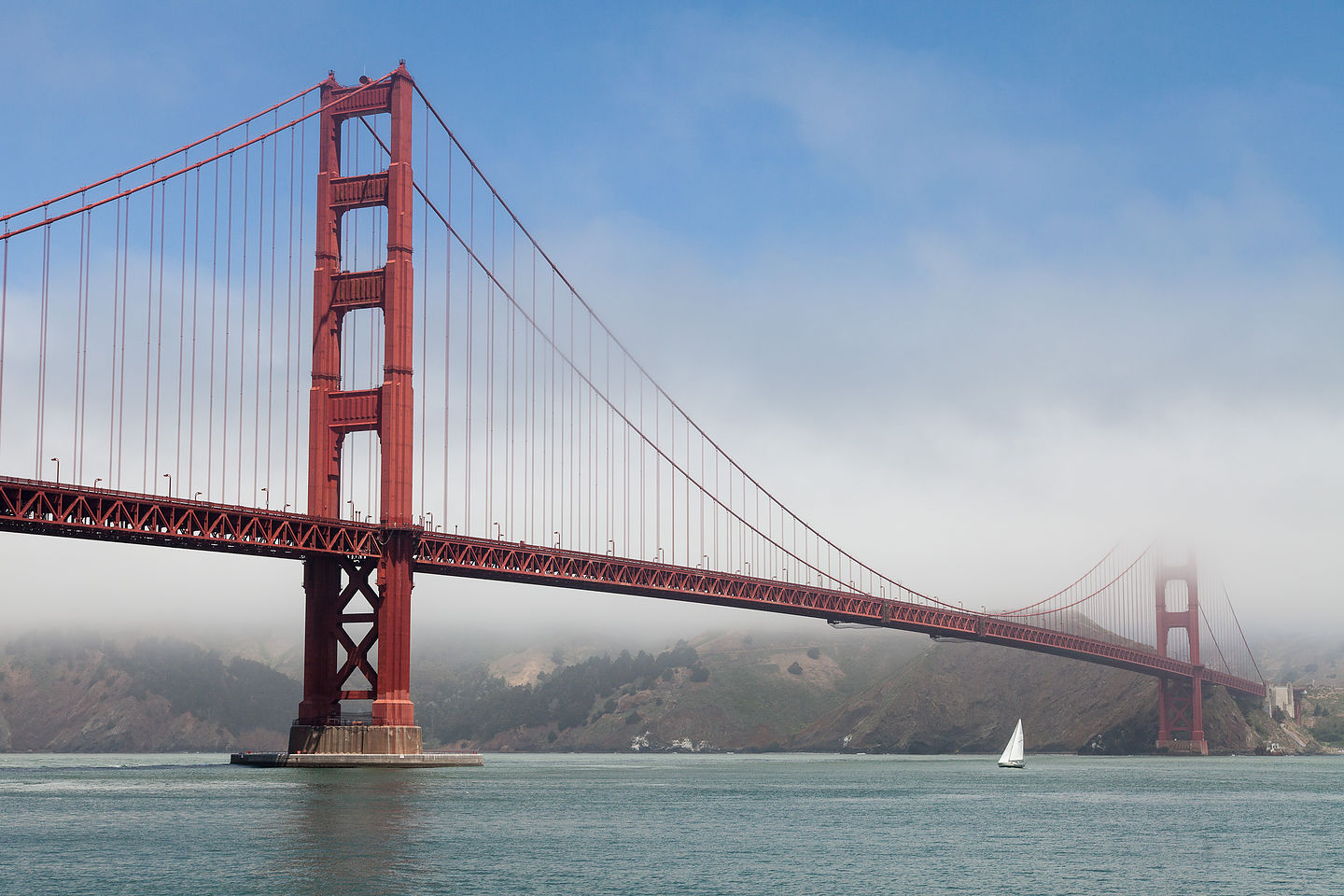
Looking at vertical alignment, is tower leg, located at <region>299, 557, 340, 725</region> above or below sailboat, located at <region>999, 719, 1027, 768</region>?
above

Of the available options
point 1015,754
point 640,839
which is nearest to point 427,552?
point 640,839

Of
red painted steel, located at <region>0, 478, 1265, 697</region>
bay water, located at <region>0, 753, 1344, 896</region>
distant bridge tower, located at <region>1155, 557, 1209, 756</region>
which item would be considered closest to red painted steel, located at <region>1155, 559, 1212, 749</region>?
distant bridge tower, located at <region>1155, 557, 1209, 756</region>

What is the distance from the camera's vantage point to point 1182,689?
14312cm

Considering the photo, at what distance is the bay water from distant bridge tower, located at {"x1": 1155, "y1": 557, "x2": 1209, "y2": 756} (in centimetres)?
7344

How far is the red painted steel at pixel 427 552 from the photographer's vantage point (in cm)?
5644

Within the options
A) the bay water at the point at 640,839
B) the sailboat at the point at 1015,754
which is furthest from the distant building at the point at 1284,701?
the bay water at the point at 640,839

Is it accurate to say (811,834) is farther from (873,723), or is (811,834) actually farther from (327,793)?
(873,723)

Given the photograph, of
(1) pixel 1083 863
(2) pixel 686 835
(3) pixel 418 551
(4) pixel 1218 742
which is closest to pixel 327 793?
(2) pixel 686 835

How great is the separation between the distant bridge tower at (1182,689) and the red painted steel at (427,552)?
3673cm

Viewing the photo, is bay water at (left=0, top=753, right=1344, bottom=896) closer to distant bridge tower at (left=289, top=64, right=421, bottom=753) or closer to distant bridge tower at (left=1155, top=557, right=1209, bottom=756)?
distant bridge tower at (left=289, top=64, right=421, bottom=753)

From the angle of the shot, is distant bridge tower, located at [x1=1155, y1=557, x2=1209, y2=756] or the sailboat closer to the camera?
the sailboat

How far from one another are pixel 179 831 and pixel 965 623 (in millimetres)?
77502

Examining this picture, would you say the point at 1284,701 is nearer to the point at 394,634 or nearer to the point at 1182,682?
the point at 1182,682

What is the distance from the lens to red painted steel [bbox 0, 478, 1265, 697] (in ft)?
185
